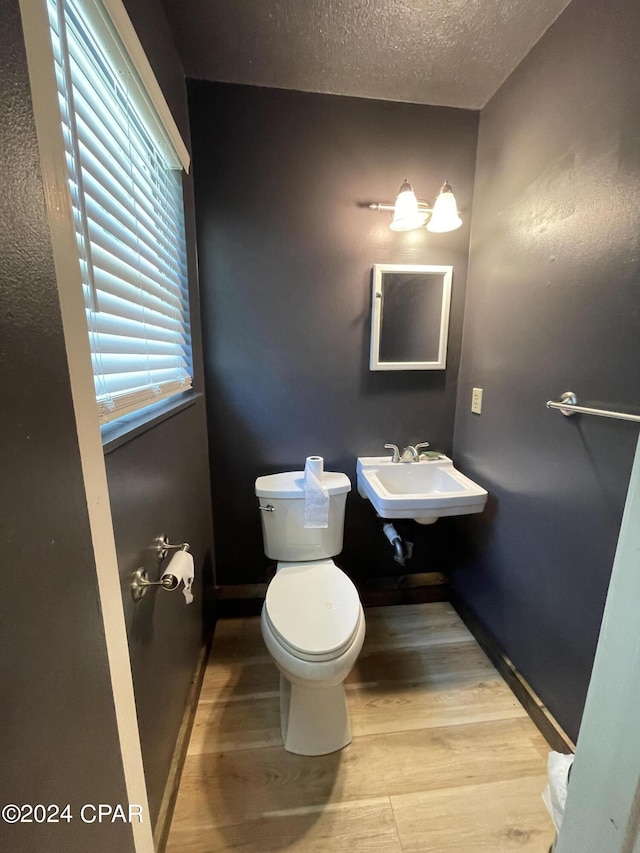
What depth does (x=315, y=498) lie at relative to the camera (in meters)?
1.50

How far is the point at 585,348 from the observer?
105 centimetres

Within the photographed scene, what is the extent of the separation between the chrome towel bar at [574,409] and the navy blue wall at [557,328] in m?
0.03

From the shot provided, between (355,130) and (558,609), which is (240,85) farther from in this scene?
(558,609)

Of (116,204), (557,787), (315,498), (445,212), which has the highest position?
(445,212)

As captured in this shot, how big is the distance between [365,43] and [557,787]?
7.83 ft

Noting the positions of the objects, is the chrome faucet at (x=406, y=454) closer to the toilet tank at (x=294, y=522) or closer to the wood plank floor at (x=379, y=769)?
the toilet tank at (x=294, y=522)

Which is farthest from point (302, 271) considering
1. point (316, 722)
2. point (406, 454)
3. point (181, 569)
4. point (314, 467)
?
point (316, 722)

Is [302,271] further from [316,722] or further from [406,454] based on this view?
[316,722]

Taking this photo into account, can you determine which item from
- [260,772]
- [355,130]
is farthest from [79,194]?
[260,772]

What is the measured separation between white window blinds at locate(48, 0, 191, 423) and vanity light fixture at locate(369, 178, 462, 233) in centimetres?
Result: 85

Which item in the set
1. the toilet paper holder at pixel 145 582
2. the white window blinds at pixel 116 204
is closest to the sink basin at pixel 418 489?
the toilet paper holder at pixel 145 582

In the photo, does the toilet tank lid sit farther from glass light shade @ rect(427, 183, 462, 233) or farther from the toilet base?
glass light shade @ rect(427, 183, 462, 233)

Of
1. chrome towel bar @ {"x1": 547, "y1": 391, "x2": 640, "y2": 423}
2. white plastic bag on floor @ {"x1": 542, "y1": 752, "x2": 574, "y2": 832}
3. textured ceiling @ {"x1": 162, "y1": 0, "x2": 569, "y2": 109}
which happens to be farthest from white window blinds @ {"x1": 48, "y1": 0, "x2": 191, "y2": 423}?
white plastic bag on floor @ {"x1": 542, "y1": 752, "x2": 574, "y2": 832}

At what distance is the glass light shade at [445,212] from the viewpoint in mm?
1413
